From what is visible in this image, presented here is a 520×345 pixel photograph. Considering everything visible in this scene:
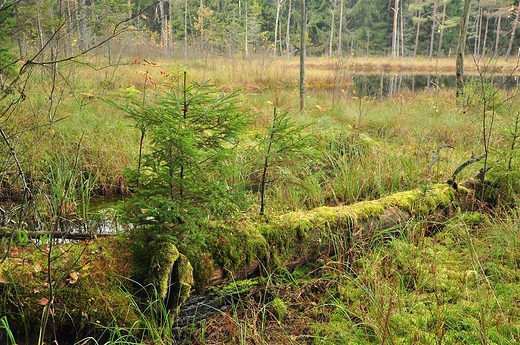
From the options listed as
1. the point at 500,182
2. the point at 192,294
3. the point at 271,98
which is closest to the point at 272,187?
the point at 192,294

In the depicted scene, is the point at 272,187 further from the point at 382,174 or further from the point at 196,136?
the point at 196,136

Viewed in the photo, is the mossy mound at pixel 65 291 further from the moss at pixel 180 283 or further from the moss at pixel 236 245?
the moss at pixel 236 245

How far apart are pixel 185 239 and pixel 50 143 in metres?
3.28

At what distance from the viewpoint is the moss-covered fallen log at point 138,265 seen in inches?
83.4

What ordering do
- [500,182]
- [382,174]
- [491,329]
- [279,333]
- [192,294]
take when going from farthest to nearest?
[382,174]
[500,182]
[192,294]
[279,333]
[491,329]

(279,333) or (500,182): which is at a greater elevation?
(500,182)

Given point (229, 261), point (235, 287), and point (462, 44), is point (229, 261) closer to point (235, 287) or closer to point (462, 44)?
point (235, 287)

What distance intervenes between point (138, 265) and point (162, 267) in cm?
21

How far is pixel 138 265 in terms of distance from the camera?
2.49m

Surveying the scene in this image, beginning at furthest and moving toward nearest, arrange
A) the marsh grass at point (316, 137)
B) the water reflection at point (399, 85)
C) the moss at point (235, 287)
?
1. the water reflection at point (399, 85)
2. the marsh grass at point (316, 137)
3. the moss at point (235, 287)

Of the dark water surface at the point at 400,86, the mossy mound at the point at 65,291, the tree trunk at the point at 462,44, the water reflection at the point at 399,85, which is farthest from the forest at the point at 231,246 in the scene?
the tree trunk at the point at 462,44

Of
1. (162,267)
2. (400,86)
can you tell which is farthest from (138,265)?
(400,86)

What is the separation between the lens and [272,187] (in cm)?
478

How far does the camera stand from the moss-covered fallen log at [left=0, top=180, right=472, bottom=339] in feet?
6.95
